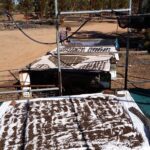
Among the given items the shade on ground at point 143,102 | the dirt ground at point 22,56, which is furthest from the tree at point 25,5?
the shade on ground at point 143,102

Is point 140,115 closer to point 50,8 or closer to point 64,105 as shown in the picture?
point 64,105

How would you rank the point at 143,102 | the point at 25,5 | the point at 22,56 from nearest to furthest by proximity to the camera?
the point at 143,102, the point at 22,56, the point at 25,5

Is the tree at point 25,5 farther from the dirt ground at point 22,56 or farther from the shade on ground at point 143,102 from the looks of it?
the shade on ground at point 143,102

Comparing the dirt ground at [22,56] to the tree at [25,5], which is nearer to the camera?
the dirt ground at [22,56]

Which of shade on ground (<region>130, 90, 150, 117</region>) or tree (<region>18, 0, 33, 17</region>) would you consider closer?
shade on ground (<region>130, 90, 150, 117</region>)

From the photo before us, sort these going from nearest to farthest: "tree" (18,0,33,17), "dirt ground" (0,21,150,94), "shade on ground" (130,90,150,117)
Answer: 1. "shade on ground" (130,90,150,117)
2. "dirt ground" (0,21,150,94)
3. "tree" (18,0,33,17)

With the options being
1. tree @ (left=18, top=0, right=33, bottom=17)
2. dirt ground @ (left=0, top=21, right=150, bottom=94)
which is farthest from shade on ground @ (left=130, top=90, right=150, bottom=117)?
tree @ (left=18, top=0, right=33, bottom=17)

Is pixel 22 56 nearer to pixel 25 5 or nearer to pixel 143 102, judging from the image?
pixel 143 102

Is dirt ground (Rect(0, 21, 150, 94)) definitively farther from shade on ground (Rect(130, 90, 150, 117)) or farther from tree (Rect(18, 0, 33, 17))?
→ tree (Rect(18, 0, 33, 17))

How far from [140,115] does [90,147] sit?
1.21m

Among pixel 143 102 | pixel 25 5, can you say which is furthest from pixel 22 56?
pixel 25 5

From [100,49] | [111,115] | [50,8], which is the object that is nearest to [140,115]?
[111,115]

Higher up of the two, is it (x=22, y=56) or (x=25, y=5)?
(x=25, y=5)

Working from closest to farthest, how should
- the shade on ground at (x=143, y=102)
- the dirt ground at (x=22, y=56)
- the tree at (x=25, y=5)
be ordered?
the shade on ground at (x=143, y=102) < the dirt ground at (x=22, y=56) < the tree at (x=25, y=5)
